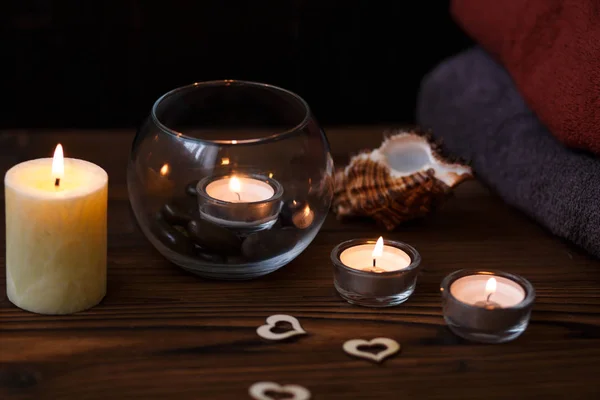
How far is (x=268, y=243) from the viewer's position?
82cm

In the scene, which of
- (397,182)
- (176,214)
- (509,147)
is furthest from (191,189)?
(509,147)

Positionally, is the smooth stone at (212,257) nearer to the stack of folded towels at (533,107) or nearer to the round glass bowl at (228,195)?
the round glass bowl at (228,195)

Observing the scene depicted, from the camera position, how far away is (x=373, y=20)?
1.36 m

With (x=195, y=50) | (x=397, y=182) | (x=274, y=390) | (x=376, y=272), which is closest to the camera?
(x=274, y=390)

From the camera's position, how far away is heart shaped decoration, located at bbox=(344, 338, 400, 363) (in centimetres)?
72

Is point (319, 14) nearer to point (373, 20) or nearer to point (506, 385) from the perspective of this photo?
point (373, 20)

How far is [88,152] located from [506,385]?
0.67 m

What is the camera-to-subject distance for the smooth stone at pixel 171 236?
32.6 inches

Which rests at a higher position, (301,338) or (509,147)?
(509,147)

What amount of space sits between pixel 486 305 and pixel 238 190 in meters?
0.26

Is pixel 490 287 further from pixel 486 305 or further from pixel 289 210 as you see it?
pixel 289 210

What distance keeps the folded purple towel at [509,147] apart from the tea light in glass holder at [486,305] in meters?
0.16

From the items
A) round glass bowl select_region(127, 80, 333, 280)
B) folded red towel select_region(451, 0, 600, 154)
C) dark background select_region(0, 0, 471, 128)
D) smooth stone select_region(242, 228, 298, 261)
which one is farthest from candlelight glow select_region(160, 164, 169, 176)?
dark background select_region(0, 0, 471, 128)

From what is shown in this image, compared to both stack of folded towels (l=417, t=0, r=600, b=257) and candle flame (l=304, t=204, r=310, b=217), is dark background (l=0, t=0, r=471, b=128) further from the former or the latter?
candle flame (l=304, t=204, r=310, b=217)
